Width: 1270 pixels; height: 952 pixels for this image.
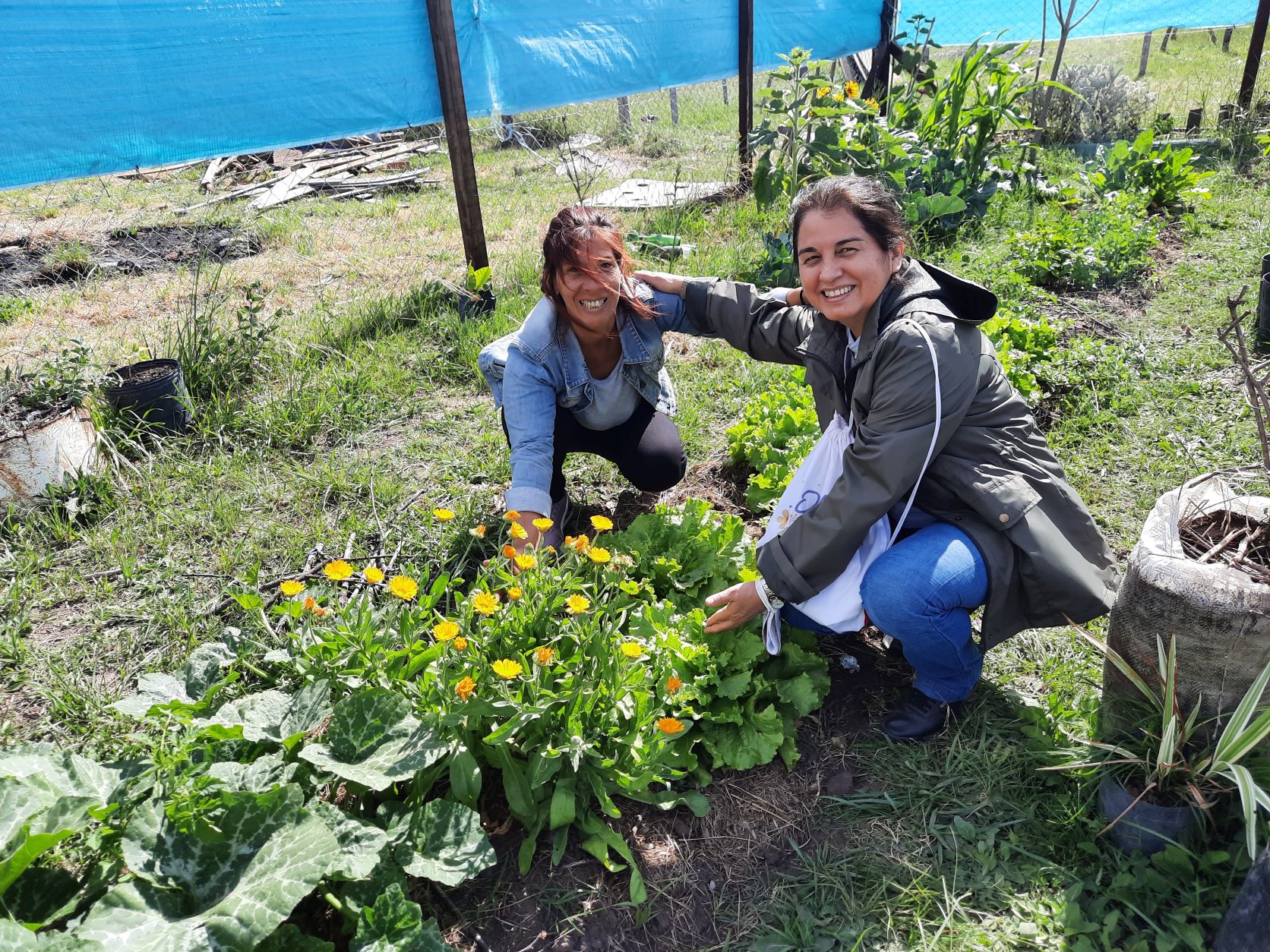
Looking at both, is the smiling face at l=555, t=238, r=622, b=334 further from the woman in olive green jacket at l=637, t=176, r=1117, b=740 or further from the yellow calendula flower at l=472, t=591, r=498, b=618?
the yellow calendula flower at l=472, t=591, r=498, b=618

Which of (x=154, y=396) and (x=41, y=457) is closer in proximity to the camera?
(x=41, y=457)

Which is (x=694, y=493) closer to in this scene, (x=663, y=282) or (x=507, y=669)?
(x=663, y=282)

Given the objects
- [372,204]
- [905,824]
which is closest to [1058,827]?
[905,824]

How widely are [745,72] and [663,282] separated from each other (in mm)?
5379

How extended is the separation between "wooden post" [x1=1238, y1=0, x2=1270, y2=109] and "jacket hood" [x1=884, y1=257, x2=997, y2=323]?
845cm

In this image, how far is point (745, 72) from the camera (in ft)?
24.5

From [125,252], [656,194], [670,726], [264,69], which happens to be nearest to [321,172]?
[125,252]

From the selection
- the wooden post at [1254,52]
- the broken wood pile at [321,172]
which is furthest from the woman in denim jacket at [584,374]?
the wooden post at [1254,52]

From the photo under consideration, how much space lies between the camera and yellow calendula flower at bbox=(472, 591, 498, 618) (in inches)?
79.0

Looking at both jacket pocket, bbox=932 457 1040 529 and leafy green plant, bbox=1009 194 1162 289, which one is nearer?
jacket pocket, bbox=932 457 1040 529

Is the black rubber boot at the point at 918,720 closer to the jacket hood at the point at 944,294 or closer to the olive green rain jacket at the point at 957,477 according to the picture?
the olive green rain jacket at the point at 957,477

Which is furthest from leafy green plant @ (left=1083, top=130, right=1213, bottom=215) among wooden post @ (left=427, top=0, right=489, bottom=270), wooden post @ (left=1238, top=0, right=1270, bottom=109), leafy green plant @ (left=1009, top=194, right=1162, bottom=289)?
wooden post @ (left=427, top=0, right=489, bottom=270)

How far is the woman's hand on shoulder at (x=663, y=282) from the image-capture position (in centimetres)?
302

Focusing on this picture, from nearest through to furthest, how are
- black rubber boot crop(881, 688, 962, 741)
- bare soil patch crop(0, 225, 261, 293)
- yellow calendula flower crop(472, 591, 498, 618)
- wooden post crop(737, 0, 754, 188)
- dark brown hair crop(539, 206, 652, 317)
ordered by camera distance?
yellow calendula flower crop(472, 591, 498, 618) < black rubber boot crop(881, 688, 962, 741) < dark brown hair crop(539, 206, 652, 317) < bare soil patch crop(0, 225, 261, 293) < wooden post crop(737, 0, 754, 188)
